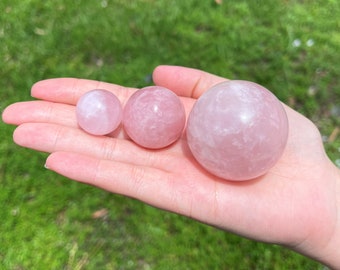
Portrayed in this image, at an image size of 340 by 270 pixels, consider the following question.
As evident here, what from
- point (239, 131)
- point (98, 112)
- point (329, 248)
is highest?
point (239, 131)

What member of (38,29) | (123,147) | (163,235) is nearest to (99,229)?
(163,235)

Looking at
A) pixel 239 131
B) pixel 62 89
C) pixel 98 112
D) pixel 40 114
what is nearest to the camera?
pixel 239 131

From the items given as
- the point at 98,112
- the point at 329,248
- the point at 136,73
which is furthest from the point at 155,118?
the point at 136,73

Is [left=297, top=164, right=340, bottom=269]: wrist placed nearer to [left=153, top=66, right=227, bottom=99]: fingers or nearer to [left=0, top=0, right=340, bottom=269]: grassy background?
[left=0, top=0, right=340, bottom=269]: grassy background

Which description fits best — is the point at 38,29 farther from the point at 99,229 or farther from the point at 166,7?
the point at 99,229

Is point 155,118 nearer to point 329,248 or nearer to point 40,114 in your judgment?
point 40,114

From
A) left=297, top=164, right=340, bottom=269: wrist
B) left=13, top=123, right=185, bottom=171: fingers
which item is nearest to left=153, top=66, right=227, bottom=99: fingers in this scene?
left=13, top=123, right=185, bottom=171: fingers

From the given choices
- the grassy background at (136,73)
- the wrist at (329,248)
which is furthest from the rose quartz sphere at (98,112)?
the wrist at (329,248)
